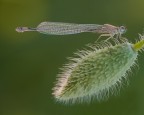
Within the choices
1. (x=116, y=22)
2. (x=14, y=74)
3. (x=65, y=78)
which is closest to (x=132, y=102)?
(x=116, y=22)

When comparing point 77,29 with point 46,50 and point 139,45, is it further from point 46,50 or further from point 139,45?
point 46,50

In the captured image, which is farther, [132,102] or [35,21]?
[35,21]

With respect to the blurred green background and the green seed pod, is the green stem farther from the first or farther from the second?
the blurred green background

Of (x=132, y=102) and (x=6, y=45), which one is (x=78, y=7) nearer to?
(x=6, y=45)

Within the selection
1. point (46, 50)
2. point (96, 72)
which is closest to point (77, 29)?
point (96, 72)

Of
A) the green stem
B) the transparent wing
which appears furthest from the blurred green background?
the green stem

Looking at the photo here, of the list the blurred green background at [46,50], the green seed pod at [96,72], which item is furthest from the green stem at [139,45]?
the blurred green background at [46,50]

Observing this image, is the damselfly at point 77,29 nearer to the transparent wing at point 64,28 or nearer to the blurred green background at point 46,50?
the transparent wing at point 64,28
